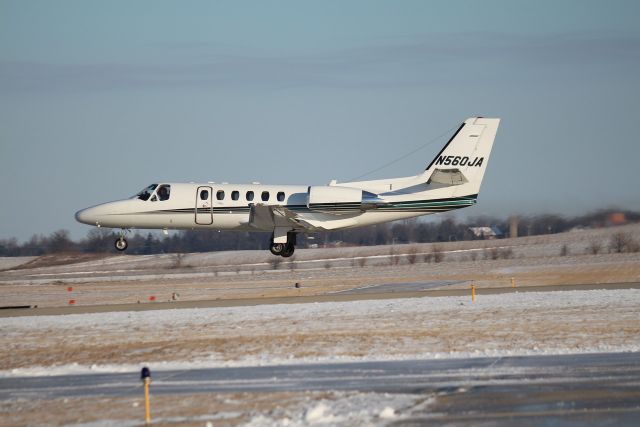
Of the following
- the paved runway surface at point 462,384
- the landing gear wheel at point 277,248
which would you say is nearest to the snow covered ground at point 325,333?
the paved runway surface at point 462,384

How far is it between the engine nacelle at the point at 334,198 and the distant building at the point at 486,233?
32.4 meters

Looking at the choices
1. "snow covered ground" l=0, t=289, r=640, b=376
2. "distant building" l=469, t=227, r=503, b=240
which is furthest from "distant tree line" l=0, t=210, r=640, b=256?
"snow covered ground" l=0, t=289, r=640, b=376

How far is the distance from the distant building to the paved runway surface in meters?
51.6

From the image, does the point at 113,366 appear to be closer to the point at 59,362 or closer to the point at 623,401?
the point at 59,362

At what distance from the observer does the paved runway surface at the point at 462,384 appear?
48.9 ft

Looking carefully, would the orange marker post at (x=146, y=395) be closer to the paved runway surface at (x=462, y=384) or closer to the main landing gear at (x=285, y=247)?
the paved runway surface at (x=462, y=384)

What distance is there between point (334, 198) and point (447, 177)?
4.66 meters

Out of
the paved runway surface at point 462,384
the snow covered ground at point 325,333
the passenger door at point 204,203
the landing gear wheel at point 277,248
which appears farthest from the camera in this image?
the landing gear wheel at point 277,248

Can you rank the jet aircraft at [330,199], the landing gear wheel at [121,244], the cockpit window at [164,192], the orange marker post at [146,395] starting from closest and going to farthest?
the orange marker post at [146,395], the jet aircraft at [330,199], the cockpit window at [164,192], the landing gear wheel at [121,244]

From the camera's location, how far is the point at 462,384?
17.5 meters

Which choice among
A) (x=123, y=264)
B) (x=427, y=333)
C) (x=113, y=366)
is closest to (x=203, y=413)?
(x=113, y=366)

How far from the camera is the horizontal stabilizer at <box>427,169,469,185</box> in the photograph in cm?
3888

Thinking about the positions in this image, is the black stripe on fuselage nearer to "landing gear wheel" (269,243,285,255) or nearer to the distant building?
"landing gear wheel" (269,243,285,255)

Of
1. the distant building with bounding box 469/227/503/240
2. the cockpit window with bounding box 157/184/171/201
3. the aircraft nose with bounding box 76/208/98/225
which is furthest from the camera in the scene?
the distant building with bounding box 469/227/503/240
